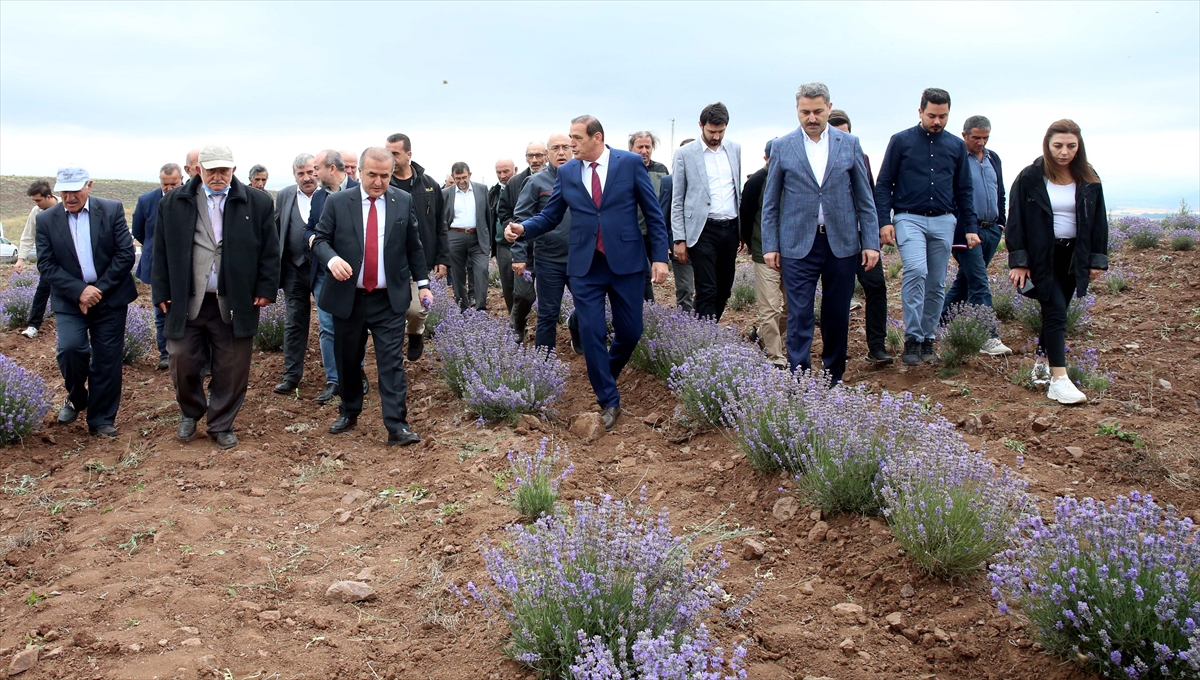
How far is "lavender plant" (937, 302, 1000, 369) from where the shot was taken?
7.11 m

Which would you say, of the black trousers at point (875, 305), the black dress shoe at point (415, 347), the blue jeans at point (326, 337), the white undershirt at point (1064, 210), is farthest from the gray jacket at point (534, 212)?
the white undershirt at point (1064, 210)

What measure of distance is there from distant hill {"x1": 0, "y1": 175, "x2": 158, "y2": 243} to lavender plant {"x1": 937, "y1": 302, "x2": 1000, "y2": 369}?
4982cm

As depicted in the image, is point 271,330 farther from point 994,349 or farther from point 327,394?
point 994,349

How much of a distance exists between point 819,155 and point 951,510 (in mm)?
3137

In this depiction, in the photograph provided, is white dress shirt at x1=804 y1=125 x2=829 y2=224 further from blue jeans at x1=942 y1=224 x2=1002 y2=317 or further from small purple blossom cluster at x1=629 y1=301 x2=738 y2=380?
blue jeans at x1=942 y1=224 x2=1002 y2=317

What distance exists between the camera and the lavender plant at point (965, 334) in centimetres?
711

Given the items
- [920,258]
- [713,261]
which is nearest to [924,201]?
[920,258]

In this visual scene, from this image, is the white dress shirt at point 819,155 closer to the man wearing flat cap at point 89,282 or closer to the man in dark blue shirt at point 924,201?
the man in dark blue shirt at point 924,201

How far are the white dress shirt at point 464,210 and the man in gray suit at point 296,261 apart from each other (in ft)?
7.35

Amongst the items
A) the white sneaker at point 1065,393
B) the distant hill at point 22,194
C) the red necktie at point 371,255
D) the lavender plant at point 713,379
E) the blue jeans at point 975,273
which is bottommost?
the white sneaker at point 1065,393

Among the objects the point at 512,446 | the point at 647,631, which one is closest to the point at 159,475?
the point at 512,446

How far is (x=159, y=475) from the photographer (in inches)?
216

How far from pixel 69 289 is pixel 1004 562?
6.06 m

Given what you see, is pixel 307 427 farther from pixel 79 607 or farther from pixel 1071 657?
pixel 1071 657
